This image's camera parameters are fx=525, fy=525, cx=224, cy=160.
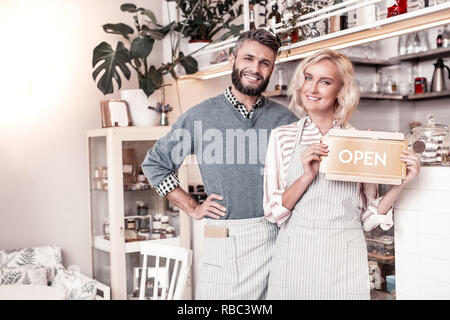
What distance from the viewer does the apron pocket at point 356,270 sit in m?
1.64

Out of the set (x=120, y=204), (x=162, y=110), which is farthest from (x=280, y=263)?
(x=162, y=110)

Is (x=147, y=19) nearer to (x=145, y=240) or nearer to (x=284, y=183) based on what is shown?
(x=145, y=240)

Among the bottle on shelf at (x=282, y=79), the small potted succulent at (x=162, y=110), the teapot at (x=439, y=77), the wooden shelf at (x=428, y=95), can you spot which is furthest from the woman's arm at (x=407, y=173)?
the teapot at (x=439, y=77)

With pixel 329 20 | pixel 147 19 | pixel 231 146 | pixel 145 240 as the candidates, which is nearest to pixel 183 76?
pixel 147 19

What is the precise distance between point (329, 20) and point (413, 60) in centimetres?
269

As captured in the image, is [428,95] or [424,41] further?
[424,41]

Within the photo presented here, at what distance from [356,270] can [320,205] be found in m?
0.23

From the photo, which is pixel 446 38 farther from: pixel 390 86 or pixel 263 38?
pixel 263 38

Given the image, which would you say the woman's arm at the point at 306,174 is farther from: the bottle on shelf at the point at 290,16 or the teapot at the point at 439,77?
the teapot at the point at 439,77

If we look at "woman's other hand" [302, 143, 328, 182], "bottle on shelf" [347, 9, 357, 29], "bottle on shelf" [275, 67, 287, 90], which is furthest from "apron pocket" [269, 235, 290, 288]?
"bottle on shelf" [275, 67, 287, 90]

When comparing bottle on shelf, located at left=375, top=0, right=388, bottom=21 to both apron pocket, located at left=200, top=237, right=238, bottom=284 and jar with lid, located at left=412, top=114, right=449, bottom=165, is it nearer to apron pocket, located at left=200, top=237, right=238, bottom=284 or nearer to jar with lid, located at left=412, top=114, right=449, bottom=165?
jar with lid, located at left=412, top=114, right=449, bottom=165

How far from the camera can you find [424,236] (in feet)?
5.89

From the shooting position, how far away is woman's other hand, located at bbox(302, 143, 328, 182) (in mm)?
1560

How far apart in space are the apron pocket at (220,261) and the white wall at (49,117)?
5.96ft
